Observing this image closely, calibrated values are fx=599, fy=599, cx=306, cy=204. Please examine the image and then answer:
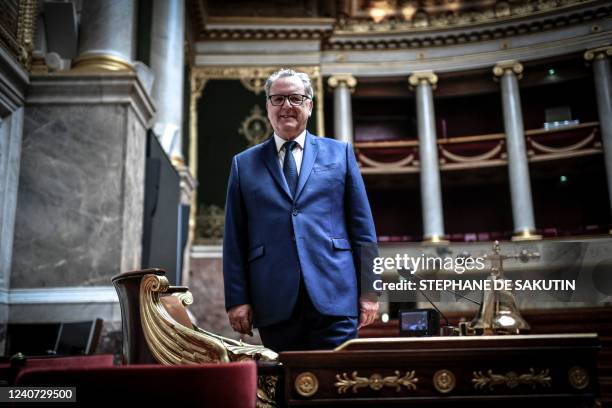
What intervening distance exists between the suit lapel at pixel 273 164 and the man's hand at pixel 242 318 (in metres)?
0.37

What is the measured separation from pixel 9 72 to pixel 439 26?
36.9 feet

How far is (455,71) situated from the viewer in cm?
1373

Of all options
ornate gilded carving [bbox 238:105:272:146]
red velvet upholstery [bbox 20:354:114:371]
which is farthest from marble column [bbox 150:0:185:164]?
red velvet upholstery [bbox 20:354:114:371]

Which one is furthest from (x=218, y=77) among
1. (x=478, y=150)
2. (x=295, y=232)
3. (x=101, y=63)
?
(x=295, y=232)

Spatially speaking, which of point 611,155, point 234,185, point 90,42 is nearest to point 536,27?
point 611,155

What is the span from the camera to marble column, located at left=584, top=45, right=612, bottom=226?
12.6 metres

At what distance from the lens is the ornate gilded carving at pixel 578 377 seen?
1.18 metres

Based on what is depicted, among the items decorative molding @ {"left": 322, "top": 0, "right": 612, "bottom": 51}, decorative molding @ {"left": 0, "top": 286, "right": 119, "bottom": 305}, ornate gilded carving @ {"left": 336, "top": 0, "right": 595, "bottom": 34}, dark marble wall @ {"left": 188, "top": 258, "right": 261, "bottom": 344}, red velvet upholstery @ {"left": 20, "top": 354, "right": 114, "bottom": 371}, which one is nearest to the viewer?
red velvet upholstery @ {"left": 20, "top": 354, "right": 114, "bottom": 371}

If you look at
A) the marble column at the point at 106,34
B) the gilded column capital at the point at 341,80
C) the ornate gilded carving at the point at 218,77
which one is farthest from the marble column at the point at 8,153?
the gilded column capital at the point at 341,80

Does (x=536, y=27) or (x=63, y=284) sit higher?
(x=536, y=27)

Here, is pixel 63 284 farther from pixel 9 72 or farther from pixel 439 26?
pixel 439 26

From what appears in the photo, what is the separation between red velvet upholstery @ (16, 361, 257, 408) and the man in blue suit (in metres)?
0.66

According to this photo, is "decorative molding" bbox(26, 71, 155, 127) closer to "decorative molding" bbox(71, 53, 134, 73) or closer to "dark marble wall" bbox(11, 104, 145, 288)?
"dark marble wall" bbox(11, 104, 145, 288)

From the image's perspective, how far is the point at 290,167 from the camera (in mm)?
1924
